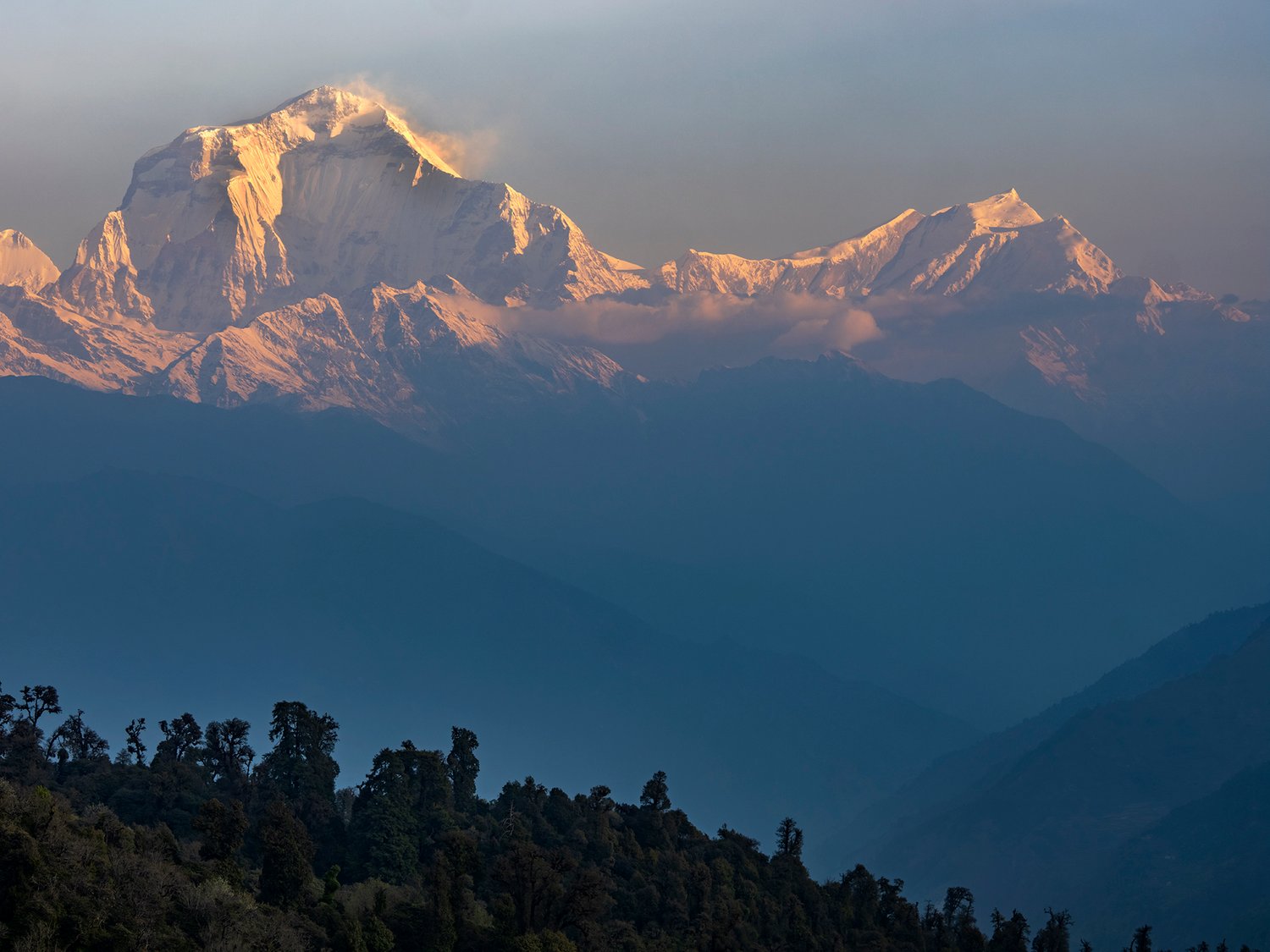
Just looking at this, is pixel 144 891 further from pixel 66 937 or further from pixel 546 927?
pixel 546 927

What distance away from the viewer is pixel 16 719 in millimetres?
176875

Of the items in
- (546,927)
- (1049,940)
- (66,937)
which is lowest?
(66,937)

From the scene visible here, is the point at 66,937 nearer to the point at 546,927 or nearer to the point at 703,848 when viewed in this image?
the point at 546,927

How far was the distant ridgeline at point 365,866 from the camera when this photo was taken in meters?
111

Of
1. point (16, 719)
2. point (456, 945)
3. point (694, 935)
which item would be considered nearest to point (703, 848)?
point (694, 935)

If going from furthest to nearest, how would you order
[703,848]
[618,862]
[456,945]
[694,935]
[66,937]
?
[703,848] < [618,862] < [694,935] < [456,945] < [66,937]

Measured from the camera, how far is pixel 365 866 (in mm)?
154375

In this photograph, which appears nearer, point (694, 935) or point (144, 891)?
point (144, 891)

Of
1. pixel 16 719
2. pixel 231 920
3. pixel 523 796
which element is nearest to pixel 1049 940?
pixel 523 796

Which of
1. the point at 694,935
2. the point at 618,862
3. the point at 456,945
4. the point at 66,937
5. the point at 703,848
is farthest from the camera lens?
the point at 703,848

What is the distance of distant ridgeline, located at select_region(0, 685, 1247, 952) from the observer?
11112cm

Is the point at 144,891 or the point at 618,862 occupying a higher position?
the point at 618,862

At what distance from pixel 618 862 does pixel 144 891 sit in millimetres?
65751

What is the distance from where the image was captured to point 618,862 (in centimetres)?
16838
